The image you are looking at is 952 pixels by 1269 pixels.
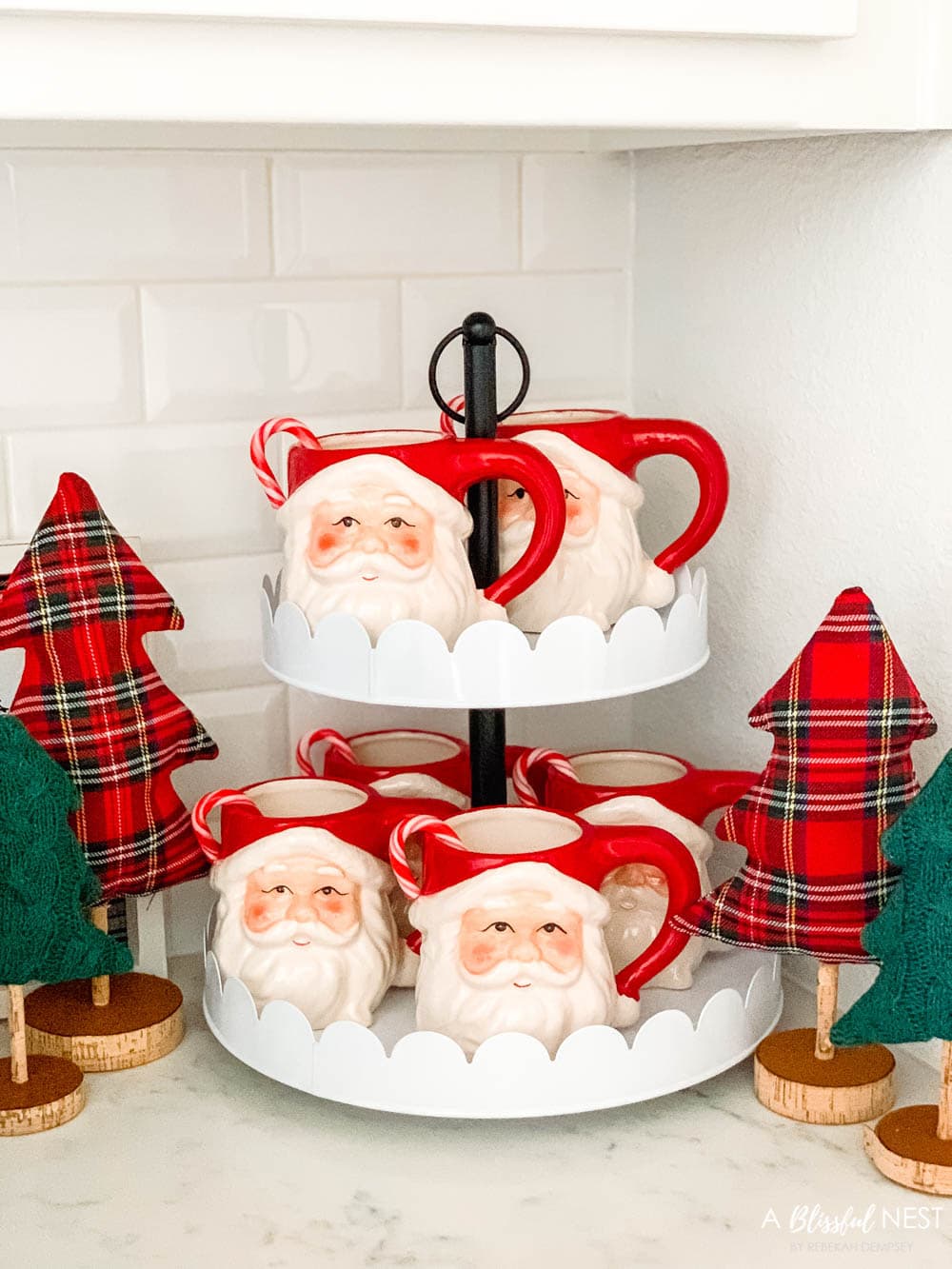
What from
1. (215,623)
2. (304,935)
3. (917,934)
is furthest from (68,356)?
(917,934)

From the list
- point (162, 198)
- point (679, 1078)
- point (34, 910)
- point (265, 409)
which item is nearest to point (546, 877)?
point (679, 1078)

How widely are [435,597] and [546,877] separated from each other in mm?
160

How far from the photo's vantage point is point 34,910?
858mm

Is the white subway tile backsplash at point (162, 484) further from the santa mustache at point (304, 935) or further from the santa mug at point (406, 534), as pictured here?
the santa mustache at point (304, 935)

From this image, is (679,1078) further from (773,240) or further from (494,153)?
(494,153)

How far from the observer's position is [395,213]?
1128mm

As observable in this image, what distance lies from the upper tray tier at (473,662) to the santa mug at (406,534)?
0.01m

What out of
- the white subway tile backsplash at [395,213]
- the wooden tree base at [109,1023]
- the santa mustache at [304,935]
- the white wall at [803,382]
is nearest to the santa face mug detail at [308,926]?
the santa mustache at [304,935]

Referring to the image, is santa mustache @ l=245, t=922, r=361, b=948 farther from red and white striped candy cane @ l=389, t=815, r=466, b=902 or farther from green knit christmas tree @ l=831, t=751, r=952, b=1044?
green knit christmas tree @ l=831, t=751, r=952, b=1044

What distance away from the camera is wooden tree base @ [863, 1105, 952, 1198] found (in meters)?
0.80

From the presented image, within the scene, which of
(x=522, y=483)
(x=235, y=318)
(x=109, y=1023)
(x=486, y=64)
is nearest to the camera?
(x=486, y=64)

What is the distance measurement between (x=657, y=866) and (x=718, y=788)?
11cm

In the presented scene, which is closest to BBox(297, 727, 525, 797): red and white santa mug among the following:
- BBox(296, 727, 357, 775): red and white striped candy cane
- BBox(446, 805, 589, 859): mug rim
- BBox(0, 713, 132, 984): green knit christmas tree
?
BBox(296, 727, 357, 775): red and white striped candy cane

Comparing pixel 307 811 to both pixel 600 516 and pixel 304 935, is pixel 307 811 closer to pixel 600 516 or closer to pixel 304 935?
pixel 304 935
